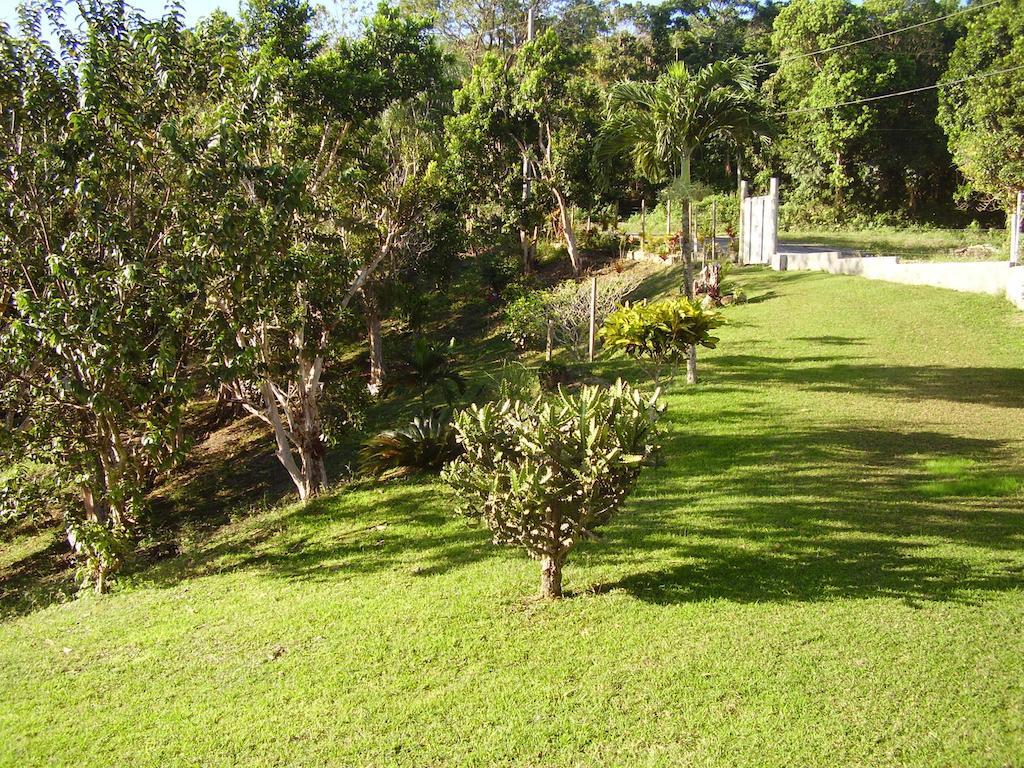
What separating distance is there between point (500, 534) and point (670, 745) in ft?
6.81

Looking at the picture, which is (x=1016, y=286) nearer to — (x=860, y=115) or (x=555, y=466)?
(x=555, y=466)

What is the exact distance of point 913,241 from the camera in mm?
24516

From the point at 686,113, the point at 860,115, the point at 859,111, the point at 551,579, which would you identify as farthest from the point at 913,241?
the point at 551,579

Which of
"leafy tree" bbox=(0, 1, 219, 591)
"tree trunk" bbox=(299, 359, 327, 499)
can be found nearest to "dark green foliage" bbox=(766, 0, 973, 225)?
"tree trunk" bbox=(299, 359, 327, 499)

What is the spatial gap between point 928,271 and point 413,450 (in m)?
11.8

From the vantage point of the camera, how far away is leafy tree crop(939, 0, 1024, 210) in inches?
965

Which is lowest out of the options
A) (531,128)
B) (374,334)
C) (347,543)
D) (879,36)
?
(347,543)

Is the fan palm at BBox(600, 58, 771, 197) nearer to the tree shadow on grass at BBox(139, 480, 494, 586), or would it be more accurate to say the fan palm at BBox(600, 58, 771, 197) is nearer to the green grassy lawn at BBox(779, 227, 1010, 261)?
the tree shadow on grass at BBox(139, 480, 494, 586)

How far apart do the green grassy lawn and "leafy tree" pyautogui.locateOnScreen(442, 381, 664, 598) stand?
16.1 m

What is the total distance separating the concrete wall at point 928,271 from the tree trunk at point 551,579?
39.7 feet

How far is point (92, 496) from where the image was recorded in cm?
936

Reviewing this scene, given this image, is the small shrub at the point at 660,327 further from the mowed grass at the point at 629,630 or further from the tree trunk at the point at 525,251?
the tree trunk at the point at 525,251

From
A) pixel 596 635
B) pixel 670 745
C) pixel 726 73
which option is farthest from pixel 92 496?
pixel 726 73

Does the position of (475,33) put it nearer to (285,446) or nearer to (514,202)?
(514,202)
